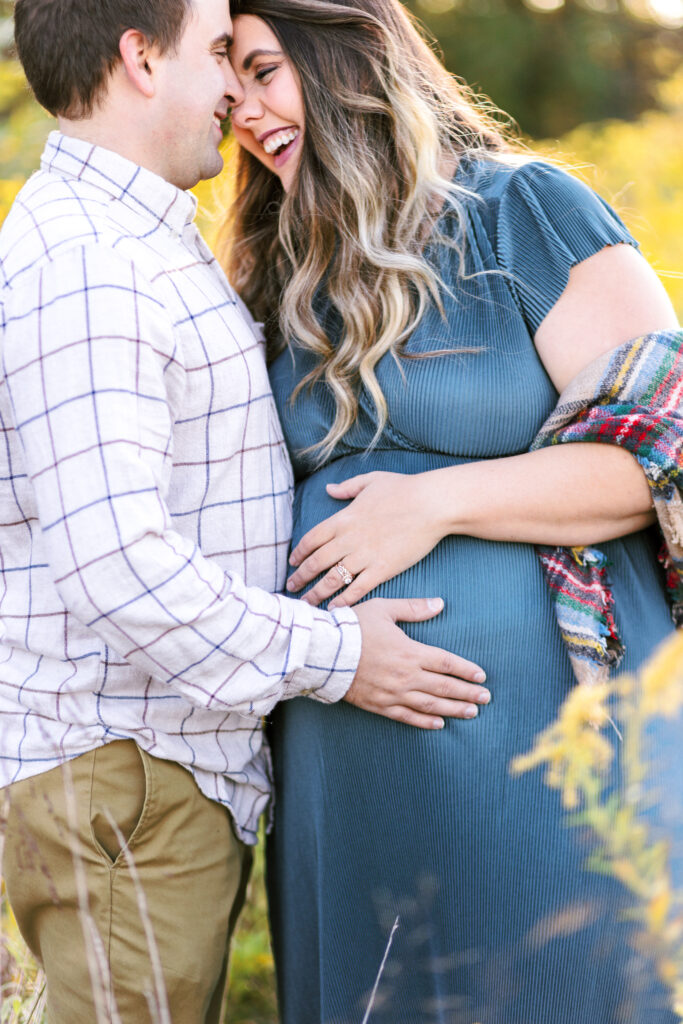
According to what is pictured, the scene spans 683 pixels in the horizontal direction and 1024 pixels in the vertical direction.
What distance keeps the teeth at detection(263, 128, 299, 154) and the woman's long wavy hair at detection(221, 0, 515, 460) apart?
→ 29mm

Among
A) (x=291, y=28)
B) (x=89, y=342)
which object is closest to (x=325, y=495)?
(x=89, y=342)

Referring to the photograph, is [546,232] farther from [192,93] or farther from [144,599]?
[144,599]

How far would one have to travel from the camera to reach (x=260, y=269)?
7.69 ft

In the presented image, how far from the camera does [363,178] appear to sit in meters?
2.00

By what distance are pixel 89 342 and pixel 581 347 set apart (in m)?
0.88

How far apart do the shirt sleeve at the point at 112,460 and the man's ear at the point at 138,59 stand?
0.39 meters

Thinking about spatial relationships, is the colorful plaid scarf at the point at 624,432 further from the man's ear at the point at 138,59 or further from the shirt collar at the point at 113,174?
the man's ear at the point at 138,59

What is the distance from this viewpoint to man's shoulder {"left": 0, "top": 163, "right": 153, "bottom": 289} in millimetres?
1463

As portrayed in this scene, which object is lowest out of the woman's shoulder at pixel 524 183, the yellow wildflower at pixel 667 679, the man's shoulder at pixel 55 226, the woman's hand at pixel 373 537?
the woman's hand at pixel 373 537

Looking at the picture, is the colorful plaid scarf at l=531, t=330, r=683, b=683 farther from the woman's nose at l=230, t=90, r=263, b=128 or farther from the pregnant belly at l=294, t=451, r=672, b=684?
the woman's nose at l=230, t=90, r=263, b=128

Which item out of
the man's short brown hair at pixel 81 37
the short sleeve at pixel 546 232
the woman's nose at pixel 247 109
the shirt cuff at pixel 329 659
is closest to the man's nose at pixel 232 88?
the woman's nose at pixel 247 109

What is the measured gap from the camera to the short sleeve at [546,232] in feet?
5.87

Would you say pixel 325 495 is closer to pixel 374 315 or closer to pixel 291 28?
pixel 374 315

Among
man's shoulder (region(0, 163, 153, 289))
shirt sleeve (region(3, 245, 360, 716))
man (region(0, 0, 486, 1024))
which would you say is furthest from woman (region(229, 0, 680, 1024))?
man's shoulder (region(0, 163, 153, 289))
